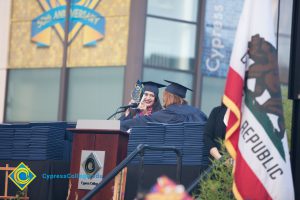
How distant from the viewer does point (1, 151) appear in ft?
41.4

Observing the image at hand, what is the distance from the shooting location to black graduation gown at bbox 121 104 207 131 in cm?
1179

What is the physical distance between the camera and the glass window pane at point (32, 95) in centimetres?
2372

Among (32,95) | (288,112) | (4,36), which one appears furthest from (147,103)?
(4,36)

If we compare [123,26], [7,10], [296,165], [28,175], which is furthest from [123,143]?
[7,10]

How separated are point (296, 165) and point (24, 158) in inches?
189

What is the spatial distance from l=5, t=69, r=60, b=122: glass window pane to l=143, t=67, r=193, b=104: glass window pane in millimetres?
2665

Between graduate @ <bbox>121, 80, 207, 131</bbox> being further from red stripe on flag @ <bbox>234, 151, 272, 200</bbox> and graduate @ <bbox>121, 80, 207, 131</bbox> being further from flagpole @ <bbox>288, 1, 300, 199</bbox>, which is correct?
red stripe on flag @ <bbox>234, 151, 272, 200</bbox>

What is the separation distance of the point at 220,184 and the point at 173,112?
11.0 feet

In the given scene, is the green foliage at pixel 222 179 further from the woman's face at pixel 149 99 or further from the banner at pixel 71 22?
the banner at pixel 71 22

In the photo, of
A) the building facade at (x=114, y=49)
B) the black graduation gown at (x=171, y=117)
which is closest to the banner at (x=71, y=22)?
the building facade at (x=114, y=49)

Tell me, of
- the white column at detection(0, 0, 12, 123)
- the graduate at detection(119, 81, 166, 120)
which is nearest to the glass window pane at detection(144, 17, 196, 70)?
the white column at detection(0, 0, 12, 123)

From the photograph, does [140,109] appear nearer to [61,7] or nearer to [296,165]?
[296,165]

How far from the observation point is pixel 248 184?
25.7 feet

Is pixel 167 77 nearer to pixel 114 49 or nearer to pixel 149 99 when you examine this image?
pixel 114 49
